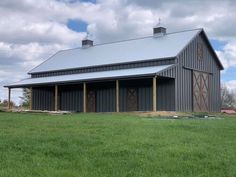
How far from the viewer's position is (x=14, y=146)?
1022cm

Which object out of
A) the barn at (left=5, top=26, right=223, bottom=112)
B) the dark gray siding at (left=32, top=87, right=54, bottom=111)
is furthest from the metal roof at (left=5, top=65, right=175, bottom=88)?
the dark gray siding at (left=32, top=87, right=54, bottom=111)

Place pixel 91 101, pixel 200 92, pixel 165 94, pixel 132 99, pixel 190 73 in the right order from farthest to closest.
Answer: pixel 91 101 < pixel 200 92 < pixel 190 73 < pixel 132 99 < pixel 165 94

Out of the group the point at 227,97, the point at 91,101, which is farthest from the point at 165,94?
the point at 227,97

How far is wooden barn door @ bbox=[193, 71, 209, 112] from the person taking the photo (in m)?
36.1

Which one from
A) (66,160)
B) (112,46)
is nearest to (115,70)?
(112,46)

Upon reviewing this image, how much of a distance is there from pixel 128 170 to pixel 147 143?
9.34ft

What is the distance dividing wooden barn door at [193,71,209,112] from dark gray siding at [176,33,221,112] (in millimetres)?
502

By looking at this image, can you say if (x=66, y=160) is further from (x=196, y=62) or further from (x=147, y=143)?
(x=196, y=62)

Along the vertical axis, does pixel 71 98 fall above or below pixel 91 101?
above

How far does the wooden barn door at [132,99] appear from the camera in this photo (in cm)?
3531

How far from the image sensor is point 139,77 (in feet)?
102

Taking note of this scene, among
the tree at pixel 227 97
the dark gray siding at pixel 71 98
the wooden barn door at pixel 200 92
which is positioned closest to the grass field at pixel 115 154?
the wooden barn door at pixel 200 92

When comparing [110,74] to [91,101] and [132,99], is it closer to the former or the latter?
[132,99]

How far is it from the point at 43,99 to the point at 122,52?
31.0 feet
